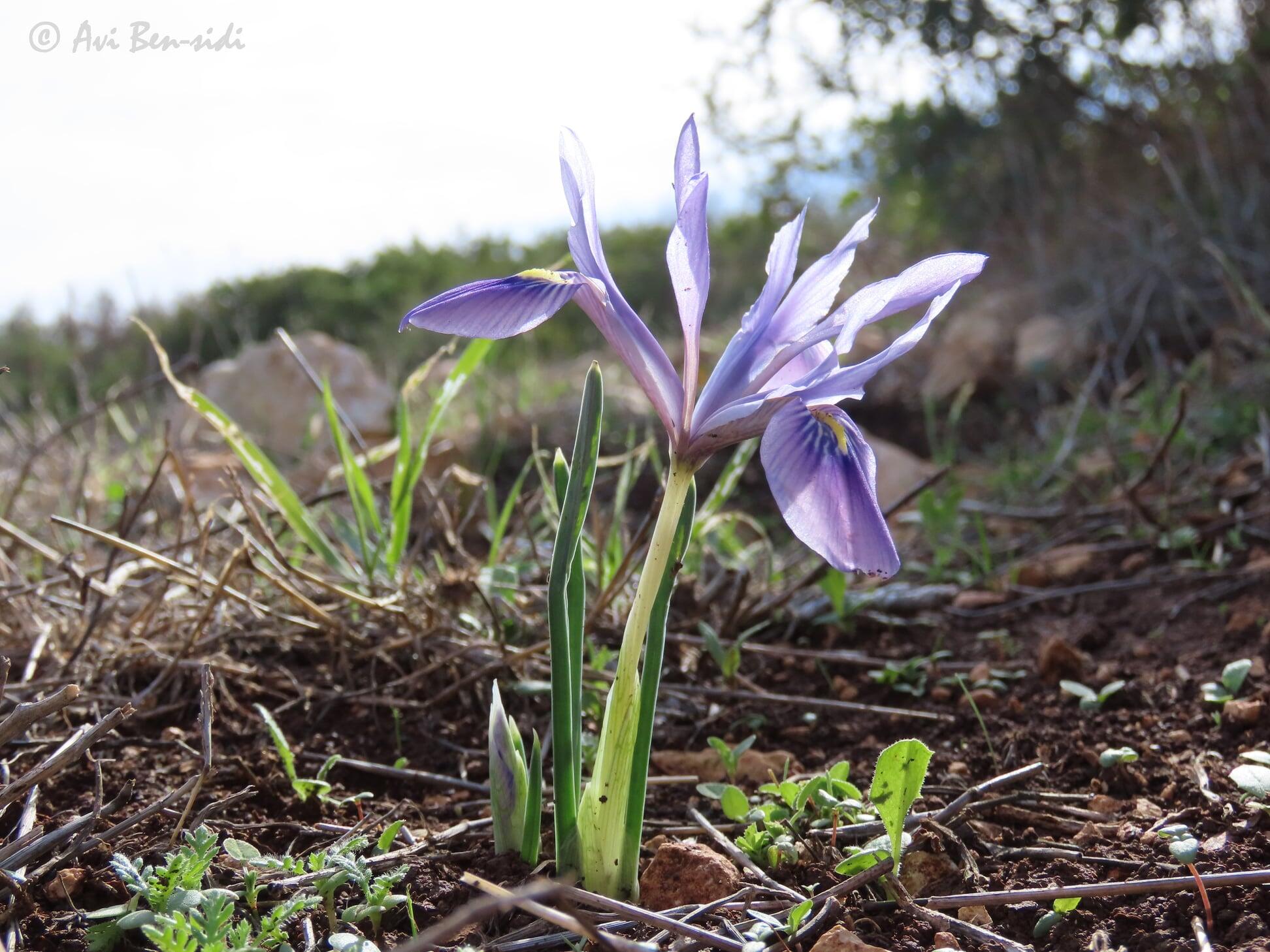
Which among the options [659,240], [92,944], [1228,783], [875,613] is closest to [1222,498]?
[875,613]

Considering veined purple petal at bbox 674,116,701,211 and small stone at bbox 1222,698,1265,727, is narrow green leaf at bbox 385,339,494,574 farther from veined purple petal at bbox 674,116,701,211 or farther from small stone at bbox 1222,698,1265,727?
small stone at bbox 1222,698,1265,727

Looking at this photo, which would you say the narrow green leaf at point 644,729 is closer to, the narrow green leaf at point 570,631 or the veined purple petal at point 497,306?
the narrow green leaf at point 570,631

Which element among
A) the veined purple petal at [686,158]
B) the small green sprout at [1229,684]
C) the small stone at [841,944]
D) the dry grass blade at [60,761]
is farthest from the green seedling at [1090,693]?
the dry grass blade at [60,761]

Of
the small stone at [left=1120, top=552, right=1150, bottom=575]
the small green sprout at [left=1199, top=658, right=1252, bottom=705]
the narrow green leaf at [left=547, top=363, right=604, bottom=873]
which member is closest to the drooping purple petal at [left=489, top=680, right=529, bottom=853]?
the narrow green leaf at [left=547, top=363, right=604, bottom=873]

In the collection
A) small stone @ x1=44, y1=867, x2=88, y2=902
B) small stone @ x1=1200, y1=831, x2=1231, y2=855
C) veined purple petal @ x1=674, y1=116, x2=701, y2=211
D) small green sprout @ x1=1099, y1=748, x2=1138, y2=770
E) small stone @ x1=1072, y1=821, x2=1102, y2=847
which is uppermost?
veined purple petal @ x1=674, y1=116, x2=701, y2=211

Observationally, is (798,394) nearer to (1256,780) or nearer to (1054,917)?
(1054,917)
